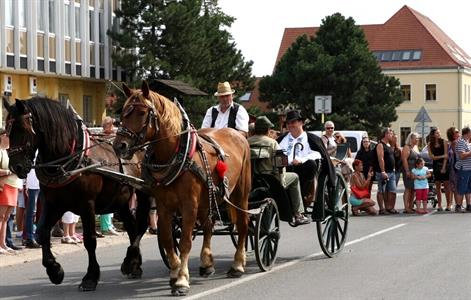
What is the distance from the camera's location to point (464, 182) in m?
21.9

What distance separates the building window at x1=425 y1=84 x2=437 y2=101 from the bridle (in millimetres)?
81176

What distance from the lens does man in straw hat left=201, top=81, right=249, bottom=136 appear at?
474 inches

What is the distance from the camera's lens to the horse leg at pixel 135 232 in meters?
11.2

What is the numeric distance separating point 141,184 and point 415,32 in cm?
8325

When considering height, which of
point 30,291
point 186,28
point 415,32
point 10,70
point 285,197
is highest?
point 415,32

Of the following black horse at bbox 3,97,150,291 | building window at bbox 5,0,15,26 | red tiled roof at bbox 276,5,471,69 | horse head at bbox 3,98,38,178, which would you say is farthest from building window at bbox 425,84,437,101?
horse head at bbox 3,98,38,178

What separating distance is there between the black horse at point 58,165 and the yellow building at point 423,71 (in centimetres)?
7897

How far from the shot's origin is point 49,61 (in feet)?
118

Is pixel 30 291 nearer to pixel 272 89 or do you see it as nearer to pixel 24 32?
pixel 24 32

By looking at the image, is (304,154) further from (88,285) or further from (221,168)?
(88,285)

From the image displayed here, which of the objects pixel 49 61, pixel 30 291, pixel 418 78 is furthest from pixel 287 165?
pixel 418 78

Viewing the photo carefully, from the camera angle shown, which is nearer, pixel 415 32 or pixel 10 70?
pixel 10 70

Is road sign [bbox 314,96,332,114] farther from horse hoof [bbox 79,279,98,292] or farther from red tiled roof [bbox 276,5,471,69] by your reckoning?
red tiled roof [bbox 276,5,471,69]

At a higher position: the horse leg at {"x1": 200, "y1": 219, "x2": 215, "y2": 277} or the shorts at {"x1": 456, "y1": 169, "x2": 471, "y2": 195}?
the shorts at {"x1": 456, "y1": 169, "x2": 471, "y2": 195}
